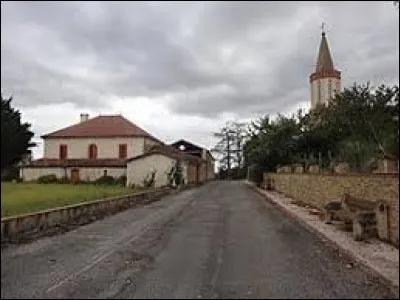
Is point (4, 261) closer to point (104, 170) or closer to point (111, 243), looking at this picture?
point (111, 243)

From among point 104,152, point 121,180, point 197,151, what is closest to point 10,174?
point 121,180

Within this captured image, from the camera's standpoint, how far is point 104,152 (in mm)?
74562

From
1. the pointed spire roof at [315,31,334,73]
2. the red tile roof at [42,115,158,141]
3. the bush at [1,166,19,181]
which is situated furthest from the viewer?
the red tile roof at [42,115,158,141]

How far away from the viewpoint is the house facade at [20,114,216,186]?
211 ft

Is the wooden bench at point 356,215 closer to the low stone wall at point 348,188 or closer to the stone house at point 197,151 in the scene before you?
the low stone wall at point 348,188

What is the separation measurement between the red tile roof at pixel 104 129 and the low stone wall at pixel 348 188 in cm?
4095

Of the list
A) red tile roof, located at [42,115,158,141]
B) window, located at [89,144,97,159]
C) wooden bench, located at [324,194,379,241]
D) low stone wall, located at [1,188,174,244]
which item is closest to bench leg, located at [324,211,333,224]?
wooden bench, located at [324,194,379,241]

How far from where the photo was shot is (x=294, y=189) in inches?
1323

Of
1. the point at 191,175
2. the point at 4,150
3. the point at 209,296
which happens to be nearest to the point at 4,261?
the point at 4,150

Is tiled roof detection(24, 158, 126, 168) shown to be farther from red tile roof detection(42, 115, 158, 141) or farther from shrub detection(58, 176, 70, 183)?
red tile roof detection(42, 115, 158, 141)

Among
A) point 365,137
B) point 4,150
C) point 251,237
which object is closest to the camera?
point 4,150

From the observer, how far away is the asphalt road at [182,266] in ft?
28.7

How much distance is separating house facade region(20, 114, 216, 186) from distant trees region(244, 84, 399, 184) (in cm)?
1369

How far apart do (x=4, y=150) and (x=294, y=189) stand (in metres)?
29.0
